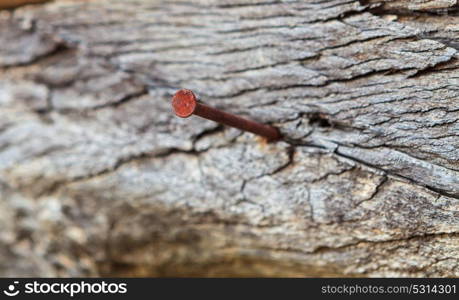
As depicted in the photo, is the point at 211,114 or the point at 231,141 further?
the point at 231,141

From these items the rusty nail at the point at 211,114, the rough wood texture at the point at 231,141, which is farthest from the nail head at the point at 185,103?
the rough wood texture at the point at 231,141

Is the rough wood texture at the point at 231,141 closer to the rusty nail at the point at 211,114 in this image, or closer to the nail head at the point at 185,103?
the rusty nail at the point at 211,114

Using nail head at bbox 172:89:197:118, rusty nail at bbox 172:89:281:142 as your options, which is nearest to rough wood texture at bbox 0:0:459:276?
rusty nail at bbox 172:89:281:142

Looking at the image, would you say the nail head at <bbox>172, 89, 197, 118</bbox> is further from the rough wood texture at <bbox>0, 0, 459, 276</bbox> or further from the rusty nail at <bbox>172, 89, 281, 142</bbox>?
the rough wood texture at <bbox>0, 0, 459, 276</bbox>

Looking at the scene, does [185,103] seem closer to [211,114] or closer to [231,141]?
[211,114]

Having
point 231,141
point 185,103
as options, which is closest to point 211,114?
point 185,103
